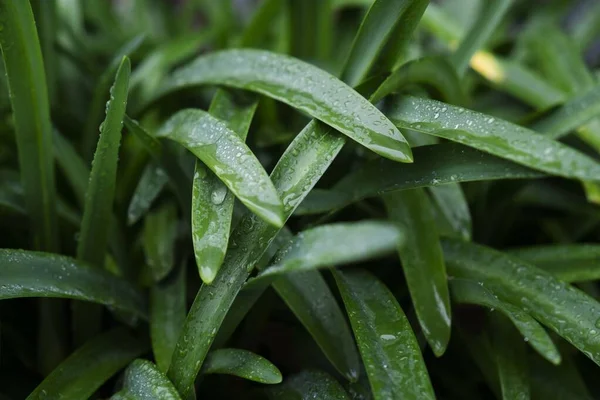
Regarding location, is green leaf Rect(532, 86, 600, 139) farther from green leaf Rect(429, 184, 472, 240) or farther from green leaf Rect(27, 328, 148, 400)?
green leaf Rect(27, 328, 148, 400)

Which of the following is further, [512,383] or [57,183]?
[57,183]

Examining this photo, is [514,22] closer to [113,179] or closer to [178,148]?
[178,148]

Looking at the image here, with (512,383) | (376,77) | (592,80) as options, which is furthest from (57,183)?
(592,80)

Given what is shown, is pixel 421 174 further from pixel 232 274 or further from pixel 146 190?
pixel 146 190

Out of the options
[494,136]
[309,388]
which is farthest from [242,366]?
[494,136]

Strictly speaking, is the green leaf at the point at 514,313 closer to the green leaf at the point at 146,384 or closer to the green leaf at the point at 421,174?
the green leaf at the point at 421,174

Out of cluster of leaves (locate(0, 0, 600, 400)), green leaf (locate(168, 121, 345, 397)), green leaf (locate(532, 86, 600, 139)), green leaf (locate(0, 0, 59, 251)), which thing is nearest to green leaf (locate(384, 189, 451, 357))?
cluster of leaves (locate(0, 0, 600, 400))
